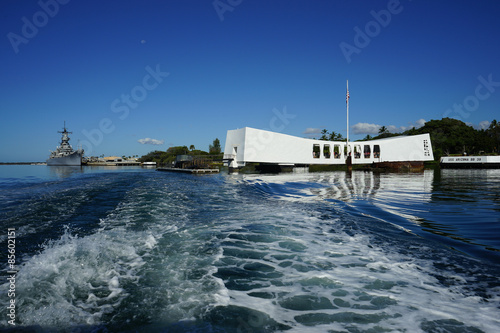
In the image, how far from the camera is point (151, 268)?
4.47 metres

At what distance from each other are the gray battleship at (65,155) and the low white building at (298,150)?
75.1 meters

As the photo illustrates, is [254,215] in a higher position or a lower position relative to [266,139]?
lower

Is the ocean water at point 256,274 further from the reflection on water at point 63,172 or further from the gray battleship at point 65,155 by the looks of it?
the gray battleship at point 65,155

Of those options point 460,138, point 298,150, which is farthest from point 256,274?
point 460,138

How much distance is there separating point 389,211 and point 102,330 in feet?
30.2

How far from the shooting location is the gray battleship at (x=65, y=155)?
305ft

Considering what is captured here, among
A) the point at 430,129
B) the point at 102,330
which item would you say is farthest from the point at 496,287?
the point at 430,129

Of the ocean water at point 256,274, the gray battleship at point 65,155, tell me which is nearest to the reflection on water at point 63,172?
the gray battleship at point 65,155

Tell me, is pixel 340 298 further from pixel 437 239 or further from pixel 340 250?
pixel 437 239

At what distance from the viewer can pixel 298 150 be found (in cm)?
4472

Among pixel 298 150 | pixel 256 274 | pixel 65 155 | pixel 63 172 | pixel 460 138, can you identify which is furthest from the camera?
pixel 65 155

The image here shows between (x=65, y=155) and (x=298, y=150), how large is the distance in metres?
91.2

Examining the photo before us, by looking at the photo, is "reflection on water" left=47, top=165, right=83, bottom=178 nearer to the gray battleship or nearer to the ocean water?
the gray battleship

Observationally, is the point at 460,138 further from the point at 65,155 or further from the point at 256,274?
the point at 65,155
